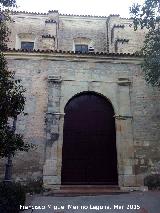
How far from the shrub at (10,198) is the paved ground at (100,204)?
583mm

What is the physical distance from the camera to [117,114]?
13.9 metres

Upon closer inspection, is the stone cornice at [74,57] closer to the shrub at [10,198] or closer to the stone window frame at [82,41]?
the stone window frame at [82,41]

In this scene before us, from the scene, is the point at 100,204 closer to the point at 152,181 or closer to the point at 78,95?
the point at 152,181

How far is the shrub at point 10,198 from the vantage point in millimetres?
7980

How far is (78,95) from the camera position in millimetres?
14320

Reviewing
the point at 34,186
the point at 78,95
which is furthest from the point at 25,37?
the point at 34,186

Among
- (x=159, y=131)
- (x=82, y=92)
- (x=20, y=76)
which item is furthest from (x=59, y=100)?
(x=159, y=131)

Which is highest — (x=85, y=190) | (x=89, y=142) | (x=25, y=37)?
(x=25, y=37)

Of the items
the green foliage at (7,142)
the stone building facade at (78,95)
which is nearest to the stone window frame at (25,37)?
the stone building facade at (78,95)

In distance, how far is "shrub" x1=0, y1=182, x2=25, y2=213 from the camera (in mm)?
7980

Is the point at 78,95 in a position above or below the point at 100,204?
above

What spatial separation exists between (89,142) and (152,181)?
3.14m

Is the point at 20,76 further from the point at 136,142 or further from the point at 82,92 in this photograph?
the point at 136,142

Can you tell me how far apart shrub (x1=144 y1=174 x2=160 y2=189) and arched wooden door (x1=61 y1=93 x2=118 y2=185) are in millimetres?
1311
